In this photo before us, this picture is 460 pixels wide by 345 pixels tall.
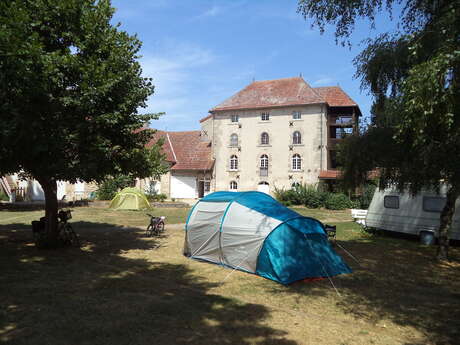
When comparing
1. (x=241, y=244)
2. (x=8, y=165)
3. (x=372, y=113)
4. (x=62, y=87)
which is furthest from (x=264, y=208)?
(x=8, y=165)

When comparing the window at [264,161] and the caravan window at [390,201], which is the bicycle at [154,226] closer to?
the caravan window at [390,201]

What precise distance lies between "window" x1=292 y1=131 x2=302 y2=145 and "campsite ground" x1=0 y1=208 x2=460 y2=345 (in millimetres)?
23553

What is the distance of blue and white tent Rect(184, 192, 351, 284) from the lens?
893 centimetres

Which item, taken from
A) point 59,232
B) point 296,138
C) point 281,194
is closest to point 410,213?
point 59,232

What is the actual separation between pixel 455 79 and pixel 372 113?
4.92m

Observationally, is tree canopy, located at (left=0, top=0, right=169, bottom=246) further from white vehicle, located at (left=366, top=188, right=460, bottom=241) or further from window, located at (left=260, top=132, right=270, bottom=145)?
window, located at (left=260, top=132, right=270, bottom=145)

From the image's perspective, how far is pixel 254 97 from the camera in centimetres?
3769

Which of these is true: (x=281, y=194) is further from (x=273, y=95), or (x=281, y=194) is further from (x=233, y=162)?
(x=273, y=95)

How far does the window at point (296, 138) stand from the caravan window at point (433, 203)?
20646mm

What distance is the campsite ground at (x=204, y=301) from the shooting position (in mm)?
5500

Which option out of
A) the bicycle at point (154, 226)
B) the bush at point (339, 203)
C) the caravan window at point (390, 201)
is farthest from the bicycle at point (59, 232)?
the bush at point (339, 203)

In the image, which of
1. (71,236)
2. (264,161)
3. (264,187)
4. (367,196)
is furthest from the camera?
(264,161)

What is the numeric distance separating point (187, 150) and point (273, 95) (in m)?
10.7

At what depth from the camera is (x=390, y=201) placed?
1636 centimetres
